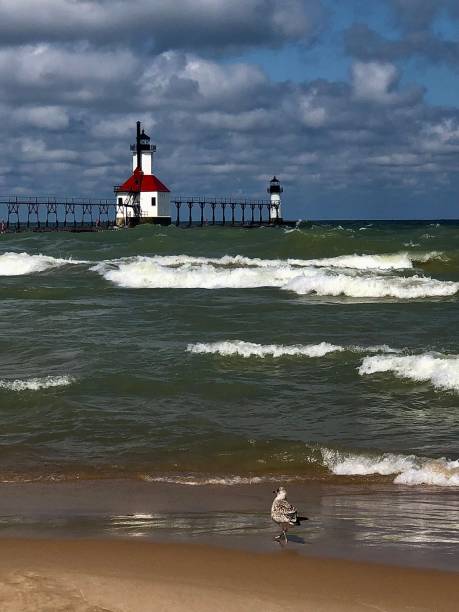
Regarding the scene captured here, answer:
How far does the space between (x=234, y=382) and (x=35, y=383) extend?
2.87 metres

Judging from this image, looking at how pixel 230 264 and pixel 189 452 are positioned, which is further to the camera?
pixel 230 264

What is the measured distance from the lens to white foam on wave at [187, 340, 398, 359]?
47.8ft

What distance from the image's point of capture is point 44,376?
1305 cm

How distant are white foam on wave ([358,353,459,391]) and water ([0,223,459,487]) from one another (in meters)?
0.03

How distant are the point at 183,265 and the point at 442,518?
2794cm

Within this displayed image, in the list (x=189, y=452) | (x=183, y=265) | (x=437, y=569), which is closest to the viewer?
(x=437, y=569)

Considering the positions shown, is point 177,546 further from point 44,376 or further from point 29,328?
point 29,328

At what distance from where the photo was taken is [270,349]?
14.8 m

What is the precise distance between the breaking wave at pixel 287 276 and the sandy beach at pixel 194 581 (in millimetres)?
20457

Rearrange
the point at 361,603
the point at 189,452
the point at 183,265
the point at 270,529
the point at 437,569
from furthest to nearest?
1. the point at 183,265
2. the point at 189,452
3. the point at 270,529
4. the point at 437,569
5. the point at 361,603

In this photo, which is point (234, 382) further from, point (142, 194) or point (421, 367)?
point (142, 194)

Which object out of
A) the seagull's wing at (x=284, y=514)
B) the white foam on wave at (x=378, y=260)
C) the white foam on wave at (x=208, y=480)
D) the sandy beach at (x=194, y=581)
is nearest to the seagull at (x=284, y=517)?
the seagull's wing at (x=284, y=514)

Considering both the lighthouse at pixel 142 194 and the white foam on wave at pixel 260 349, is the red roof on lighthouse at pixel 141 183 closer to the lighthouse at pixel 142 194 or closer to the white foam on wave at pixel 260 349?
the lighthouse at pixel 142 194

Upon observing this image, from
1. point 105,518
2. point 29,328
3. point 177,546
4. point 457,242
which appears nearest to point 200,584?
point 177,546
